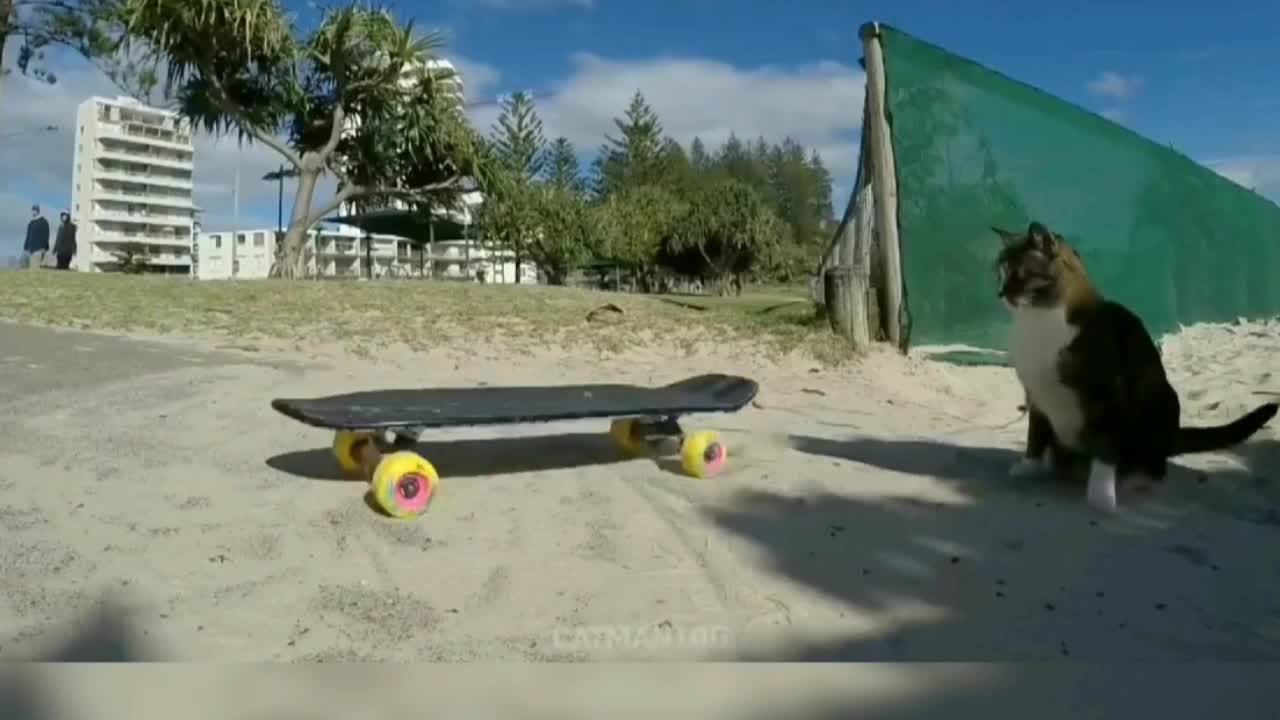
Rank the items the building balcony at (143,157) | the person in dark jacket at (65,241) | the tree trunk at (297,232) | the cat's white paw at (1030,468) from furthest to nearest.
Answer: the building balcony at (143,157)
the person in dark jacket at (65,241)
the tree trunk at (297,232)
the cat's white paw at (1030,468)

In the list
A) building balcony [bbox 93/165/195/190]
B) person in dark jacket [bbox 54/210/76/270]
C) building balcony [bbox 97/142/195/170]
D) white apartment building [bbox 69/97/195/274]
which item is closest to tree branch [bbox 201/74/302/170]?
person in dark jacket [bbox 54/210/76/270]

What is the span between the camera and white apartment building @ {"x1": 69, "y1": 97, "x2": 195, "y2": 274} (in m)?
88.1

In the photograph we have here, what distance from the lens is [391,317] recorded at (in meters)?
Answer: 8.86

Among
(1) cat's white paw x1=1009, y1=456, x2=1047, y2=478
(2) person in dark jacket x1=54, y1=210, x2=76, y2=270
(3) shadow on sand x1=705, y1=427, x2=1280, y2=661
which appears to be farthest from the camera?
(2) person in dark jacket x1=54, y1=210, x2=76, y2=270

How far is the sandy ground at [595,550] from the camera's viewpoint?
2791 millimetres

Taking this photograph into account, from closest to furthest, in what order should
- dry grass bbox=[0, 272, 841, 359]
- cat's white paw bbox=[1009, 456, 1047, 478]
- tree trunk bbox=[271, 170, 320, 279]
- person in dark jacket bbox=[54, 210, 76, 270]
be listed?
cat's white paw bbox=[1009, 456, 1047, 478] → dry grass bbox=[0, 272, 841, 359] → tree trunk bbox=[271, 170, 320, 279] → person in dark jacket bbox=[54, 210, 76, 270]

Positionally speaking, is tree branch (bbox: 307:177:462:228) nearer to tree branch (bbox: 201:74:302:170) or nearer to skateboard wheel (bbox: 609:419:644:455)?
tree branch (bbox: 201:74:302:170)

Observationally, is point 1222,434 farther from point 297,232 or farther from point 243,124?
point 243,124

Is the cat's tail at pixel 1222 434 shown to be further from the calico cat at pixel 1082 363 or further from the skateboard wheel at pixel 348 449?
the skateboard wheel at pixel 348 449

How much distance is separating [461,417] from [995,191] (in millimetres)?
5582

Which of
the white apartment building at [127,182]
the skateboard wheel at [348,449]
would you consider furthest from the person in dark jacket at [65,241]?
the white apartment building at [127,182]

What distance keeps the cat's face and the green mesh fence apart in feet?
12.9

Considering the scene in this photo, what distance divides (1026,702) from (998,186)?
6.46 m

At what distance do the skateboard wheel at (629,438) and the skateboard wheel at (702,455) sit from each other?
0.43 meters
